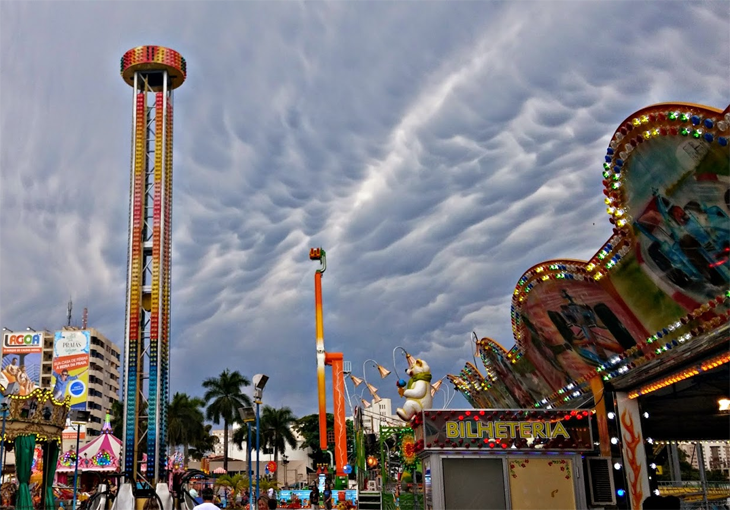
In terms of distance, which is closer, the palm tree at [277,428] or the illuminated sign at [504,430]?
the illuminated sign at [504,430]

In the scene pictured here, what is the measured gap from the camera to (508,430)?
16.5m

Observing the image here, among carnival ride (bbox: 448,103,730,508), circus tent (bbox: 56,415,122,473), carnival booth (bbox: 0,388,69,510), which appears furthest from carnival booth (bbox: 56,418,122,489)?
carnival ride (bbox: 448,103,730,508)

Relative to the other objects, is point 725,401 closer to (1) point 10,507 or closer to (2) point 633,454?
(2) point 633,454

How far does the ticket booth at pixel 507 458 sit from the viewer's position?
16109 millimetres

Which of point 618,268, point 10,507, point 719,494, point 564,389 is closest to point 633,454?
point 618,268

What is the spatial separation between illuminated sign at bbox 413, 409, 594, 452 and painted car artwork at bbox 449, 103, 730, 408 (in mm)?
2670

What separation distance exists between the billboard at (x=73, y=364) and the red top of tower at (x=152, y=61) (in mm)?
44649

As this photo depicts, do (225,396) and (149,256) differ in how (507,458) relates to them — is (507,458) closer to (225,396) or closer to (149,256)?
(149,256)

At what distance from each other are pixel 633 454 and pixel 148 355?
32192 millimetres

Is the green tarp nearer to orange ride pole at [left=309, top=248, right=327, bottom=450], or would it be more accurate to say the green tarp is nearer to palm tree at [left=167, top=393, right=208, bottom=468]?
orange ride pole at [left=309, top=248, right=327, bottom=450]

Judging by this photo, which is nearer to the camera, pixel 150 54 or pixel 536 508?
pixel 536 508

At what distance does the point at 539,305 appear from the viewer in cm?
2167

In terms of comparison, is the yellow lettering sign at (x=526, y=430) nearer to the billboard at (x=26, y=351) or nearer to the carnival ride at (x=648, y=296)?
the carnival ride at (x=648, y=296)

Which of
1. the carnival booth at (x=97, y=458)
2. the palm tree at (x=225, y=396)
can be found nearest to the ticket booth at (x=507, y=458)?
the carnival booth at (x=97, y=458)
